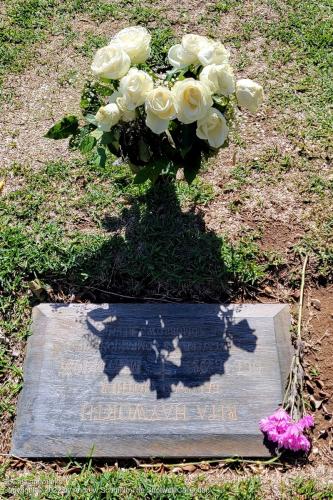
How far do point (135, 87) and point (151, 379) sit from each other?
1352 millimetres

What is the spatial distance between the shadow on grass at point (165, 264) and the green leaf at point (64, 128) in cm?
74

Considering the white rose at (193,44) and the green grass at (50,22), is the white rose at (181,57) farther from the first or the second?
the green grass at (50,22)

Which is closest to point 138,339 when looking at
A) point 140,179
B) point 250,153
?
point 140,179

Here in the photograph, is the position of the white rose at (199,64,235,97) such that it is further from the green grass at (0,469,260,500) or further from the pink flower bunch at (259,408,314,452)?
the green grass at (0,469,260,500)

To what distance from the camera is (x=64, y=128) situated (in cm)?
252

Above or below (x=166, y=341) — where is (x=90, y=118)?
above

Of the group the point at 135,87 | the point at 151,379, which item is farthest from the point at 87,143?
the point at 151,379

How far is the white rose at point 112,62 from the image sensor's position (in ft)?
7.13

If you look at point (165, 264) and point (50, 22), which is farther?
point (50, 22)

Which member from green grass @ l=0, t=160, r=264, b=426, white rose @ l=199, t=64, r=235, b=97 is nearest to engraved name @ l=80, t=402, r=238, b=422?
green grass @ l=0, t=160, r=264, b=426

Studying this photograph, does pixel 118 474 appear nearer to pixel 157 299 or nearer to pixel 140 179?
pixel 157 299

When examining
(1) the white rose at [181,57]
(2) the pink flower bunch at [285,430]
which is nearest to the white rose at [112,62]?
(1) the white rose at [181,57]

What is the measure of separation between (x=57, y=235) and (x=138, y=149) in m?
0.88

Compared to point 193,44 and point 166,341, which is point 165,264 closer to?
point 166,341
